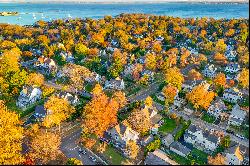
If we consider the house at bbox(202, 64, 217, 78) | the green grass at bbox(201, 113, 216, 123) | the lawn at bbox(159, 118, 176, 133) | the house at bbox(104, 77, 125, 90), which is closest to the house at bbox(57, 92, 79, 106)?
the house at bbox(104, 77, 125, 90)

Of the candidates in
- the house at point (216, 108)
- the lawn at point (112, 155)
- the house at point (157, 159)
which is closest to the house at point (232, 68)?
the house at point (216, 108)

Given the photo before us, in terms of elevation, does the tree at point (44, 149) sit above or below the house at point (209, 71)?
below

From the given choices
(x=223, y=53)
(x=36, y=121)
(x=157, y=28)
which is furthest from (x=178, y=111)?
(x=157, y=28)

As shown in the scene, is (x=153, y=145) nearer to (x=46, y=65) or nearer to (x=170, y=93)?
(x=170, y=93)

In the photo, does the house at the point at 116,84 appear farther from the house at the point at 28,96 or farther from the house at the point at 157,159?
the house at the point at 157,159

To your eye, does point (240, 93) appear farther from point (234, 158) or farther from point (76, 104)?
point (76, 104)
